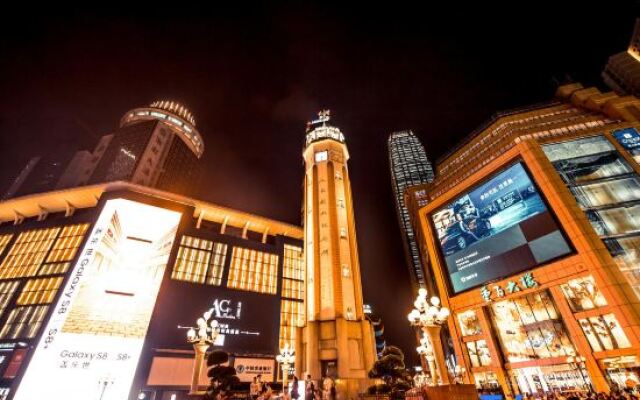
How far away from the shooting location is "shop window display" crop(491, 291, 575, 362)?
23.9m

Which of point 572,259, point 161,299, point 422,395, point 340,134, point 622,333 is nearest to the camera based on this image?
point 422,395

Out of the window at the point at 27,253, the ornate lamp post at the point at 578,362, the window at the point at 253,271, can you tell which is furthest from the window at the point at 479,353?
the window at the point at 27,253

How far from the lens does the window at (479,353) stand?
1110 inches

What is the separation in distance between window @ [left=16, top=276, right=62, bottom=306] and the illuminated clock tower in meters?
26.7

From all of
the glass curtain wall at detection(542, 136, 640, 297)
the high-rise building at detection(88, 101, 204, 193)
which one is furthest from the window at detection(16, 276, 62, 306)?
the glass curtain wall at detection(542, 136, 640, 297)

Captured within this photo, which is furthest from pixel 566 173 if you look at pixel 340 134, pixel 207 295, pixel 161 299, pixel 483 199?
pixel 161 299

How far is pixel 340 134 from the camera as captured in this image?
40.9 m

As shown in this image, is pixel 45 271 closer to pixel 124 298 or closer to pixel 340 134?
pixel 124 298

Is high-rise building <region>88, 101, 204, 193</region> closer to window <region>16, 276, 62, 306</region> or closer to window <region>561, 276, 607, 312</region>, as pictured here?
window <region>16, 276, 62, 306</region>

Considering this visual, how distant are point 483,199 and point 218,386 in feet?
99.9

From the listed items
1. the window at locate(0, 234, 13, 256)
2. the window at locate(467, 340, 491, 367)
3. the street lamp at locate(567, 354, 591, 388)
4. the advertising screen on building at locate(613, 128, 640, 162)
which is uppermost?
the advertising screen on building at locate(613, 128, 640, 162)

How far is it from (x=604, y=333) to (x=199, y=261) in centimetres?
Answer: 3820

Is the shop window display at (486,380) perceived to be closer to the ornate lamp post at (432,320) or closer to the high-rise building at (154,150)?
the ornate lamp post at (432,320)

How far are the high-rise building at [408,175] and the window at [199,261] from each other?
73172mm
